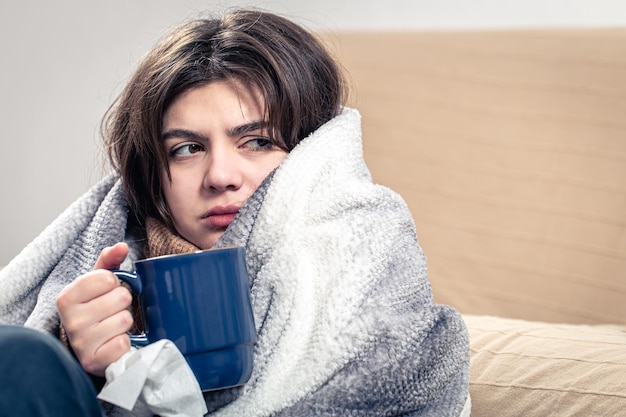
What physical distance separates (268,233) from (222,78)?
0.68 ft

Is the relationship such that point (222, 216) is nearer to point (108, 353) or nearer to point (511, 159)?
point (108, 353)

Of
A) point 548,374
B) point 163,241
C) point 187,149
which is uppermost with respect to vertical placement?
point 187,149

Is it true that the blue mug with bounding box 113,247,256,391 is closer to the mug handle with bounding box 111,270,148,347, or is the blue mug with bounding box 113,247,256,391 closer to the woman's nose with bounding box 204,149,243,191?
the mug handle with bounding box 111,270,148,347

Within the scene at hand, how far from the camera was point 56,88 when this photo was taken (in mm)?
1993

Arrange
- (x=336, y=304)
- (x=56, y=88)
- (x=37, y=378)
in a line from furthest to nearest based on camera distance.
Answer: (x=56, y=88)
(x=336, y=304)
(x=37, y=378)

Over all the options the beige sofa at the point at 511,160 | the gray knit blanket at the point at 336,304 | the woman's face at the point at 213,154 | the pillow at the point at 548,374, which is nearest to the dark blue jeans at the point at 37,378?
the gray knit blanket at the point at 336,304

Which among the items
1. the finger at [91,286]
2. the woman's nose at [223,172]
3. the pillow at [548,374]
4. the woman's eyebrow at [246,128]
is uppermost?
the woman's eyebrow at [246,128]

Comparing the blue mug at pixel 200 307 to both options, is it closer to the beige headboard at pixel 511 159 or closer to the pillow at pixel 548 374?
the pillow at pixel 548 374

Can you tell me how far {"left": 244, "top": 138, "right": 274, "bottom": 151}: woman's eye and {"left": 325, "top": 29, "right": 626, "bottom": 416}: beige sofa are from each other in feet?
1.96

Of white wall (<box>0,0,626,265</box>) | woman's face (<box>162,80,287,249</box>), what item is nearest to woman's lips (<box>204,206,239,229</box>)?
woman's face (<box>162,80,287,249</box>)

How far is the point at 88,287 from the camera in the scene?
2.11 feet

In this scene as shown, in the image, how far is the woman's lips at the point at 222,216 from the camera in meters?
0.84

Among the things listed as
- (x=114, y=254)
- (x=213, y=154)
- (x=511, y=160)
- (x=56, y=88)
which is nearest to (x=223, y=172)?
(x=213, y=154)

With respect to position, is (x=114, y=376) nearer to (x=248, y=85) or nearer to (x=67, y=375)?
(x=67, y=375)
